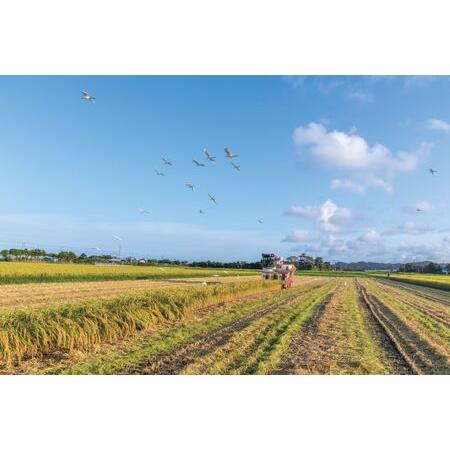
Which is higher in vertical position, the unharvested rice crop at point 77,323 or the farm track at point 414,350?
the unharvested rice crop at point 77,323

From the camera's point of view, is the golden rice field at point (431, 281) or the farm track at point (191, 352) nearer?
the farm track at point (191, 352)

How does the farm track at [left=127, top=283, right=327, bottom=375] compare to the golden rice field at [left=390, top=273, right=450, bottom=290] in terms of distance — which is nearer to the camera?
the farm track at [left=127, top=283, right=327, bottom=375]

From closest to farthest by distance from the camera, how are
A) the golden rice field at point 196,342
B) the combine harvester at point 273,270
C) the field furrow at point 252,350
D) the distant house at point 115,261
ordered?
the field furrow at point 252,350 < the golden rice field at point 196,342 < the combine harvester at point 273,270 < the distant house at point 115,261

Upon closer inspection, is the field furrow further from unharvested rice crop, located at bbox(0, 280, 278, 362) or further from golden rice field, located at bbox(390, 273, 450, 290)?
golden rice field, located at bbox(390, 273, 450, 290)

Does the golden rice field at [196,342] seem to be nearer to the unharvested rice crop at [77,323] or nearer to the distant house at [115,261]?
the unharvested rice crop at [77,323]

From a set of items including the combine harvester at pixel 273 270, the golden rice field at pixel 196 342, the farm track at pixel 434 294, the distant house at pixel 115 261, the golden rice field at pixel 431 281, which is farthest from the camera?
the distant house at pixel 115 261

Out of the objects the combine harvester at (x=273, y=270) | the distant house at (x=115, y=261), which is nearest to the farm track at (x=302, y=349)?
the combine harvester at (x=273, y=270)

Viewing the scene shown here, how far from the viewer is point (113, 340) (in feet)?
34.9

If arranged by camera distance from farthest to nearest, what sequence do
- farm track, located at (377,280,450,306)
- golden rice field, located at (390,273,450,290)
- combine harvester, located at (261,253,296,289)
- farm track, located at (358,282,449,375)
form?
1. golden rice field, located at (390,273,450,290)
2. combine harvester, located at (261,253,296,289)
3. farm track, located at (377,280,450,306)
4. farm track, located at (358,282,449,375)

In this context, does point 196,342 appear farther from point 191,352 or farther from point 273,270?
point 273,270

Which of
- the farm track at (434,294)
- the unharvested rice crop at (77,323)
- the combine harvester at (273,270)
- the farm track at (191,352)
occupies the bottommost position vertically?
the farm track at (191,352)

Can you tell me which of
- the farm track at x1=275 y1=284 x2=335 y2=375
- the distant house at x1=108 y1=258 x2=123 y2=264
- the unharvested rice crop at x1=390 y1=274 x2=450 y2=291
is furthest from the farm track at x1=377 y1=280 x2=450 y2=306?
the distant house at x1=108 y1=258 x2=123 y2=264

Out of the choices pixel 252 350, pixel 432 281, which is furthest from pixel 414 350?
pixel 432 281
